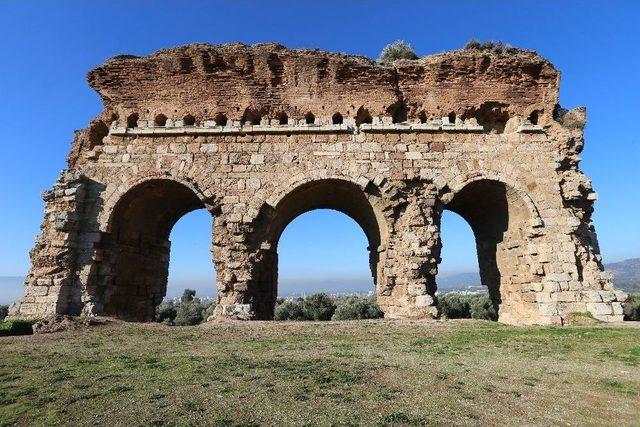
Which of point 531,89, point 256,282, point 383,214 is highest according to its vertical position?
point 531,89

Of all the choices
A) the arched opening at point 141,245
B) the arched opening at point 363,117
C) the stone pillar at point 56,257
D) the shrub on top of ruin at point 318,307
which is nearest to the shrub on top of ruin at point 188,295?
the shrub on top of ruin at point 318,307

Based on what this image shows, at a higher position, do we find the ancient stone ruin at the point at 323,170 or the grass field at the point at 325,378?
the ancient stone ruin at the point at 323,170

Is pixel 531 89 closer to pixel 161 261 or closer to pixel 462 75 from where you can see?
pixel 462 75

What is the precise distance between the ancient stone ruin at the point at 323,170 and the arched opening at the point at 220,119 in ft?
0.11

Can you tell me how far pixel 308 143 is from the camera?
12281 millimetres

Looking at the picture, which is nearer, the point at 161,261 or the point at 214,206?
the point at 214,206

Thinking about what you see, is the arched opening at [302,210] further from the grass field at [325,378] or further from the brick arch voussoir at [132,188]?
the grass field at [325,378]

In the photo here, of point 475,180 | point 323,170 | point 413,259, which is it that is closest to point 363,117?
point 323,170

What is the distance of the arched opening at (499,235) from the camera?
11984mm

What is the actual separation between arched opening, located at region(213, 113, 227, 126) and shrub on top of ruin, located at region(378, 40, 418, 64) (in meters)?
5.82

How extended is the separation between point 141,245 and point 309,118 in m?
7.09

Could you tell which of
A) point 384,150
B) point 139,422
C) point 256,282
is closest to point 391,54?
point 384,150

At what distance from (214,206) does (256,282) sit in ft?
8.28

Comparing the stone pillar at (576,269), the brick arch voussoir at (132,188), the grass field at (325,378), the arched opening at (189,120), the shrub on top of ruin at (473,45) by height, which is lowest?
the grass field at (325,378)
